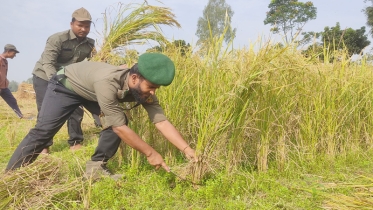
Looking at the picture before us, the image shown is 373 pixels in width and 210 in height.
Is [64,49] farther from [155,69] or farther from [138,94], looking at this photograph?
[155,69]

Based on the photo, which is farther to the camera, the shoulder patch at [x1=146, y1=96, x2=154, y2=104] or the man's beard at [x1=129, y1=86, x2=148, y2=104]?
the shoulder patch at [x1=146, y1=96, x2=154, y2=104]

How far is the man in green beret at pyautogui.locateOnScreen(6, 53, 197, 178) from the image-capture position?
90.6 inches

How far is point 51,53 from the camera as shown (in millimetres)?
3791

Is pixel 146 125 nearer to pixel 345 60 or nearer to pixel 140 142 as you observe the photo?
pixel 140 142

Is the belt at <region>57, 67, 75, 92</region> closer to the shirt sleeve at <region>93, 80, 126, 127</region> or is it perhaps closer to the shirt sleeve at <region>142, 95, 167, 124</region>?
the shirt sleeve at <region>93, 80, 126, 127</region>

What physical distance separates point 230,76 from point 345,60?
180cm

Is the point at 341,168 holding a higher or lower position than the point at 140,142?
lower

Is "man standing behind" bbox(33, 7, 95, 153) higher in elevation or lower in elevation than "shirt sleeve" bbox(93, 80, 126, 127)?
higher

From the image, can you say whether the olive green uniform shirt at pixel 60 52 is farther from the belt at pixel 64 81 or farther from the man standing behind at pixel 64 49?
the belt at pixel 64 81

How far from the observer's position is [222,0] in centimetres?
3688

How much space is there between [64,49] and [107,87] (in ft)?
6.22

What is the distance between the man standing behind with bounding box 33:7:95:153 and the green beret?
1.82 m

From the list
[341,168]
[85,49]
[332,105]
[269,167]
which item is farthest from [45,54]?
[341,168]

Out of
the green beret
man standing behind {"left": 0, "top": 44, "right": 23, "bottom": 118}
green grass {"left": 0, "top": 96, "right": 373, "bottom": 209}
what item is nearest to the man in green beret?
the green beret
